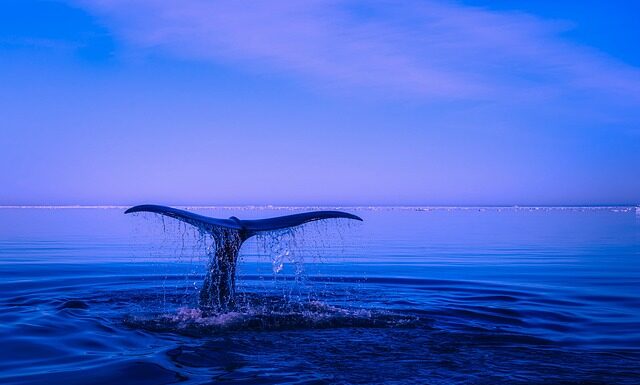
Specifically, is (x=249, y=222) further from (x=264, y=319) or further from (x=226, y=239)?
(x=264, y=319)

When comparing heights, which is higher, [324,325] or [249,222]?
[249,222]

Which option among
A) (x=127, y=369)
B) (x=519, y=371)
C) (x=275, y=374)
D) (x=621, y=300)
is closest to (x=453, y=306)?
(x=621, y=300)

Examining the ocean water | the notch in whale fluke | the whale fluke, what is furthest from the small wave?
the notch in whale fluke

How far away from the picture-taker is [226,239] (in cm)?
962

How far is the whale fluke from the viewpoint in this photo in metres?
9.05

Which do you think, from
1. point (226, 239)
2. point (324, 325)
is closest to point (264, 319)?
point (324, 325)

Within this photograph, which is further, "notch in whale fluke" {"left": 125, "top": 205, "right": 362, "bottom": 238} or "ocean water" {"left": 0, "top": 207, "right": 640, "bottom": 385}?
"notch in whale fluke" {"left": 125, "top": 205, "right": 362, "bottom": 238}

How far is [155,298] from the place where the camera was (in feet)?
38.1

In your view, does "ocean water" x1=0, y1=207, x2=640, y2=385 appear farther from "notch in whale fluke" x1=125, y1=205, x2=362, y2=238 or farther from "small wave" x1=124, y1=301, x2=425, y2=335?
"notch in whale fluke" x1=125, y1=205, x2=362, y2=238

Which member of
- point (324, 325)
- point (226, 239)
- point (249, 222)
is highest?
point (249, 222)

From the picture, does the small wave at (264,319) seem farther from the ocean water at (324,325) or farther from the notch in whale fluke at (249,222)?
the notch in whale fluke at (249,222)

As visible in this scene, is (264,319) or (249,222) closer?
(264,319)

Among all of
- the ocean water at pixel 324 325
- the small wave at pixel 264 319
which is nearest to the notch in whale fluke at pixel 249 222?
the ocean water at pixel 324 325

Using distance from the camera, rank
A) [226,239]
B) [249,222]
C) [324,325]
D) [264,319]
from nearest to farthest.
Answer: [324,325]
[264,319]
[249,222]
[226,239]
